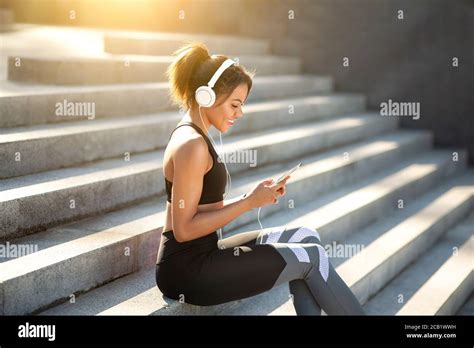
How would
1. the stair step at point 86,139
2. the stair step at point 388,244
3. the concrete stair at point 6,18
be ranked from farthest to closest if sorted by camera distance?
the concrete stair at point 6,18 < the stair step at point 86,139 < the stair step at point 388,244

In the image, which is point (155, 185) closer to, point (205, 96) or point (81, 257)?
point (81, 257)

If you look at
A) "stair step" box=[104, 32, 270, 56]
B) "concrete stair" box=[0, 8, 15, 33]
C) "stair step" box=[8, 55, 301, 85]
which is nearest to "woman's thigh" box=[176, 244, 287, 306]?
"stair step" box=[8, 55, 301, 85]

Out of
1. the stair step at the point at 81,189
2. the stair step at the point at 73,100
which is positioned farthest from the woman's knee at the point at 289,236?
the stair step at the point at 73,100

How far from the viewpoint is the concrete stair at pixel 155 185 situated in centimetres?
408

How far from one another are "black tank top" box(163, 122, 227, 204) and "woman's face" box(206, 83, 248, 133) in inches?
4.1

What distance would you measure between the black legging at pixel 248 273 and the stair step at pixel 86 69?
8.51ft

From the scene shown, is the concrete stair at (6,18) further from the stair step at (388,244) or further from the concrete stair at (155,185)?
the stair step at (388,244)

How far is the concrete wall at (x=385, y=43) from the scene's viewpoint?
29.6 ft

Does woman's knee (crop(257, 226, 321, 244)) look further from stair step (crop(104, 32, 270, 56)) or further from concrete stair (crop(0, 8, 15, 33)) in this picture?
concrete stair (crop(0, 8, 15, 33))

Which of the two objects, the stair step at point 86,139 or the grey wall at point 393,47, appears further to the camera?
the grey wall at point 393,47

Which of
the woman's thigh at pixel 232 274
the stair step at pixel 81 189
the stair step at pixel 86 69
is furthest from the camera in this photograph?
the stair step at pixel 86 69

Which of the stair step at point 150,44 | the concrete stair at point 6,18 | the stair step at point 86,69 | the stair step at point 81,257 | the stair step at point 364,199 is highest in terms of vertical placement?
the concrete stair at point 6,18

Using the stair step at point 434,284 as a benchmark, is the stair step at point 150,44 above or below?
above

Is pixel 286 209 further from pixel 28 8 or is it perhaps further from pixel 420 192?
pixel 28 8
